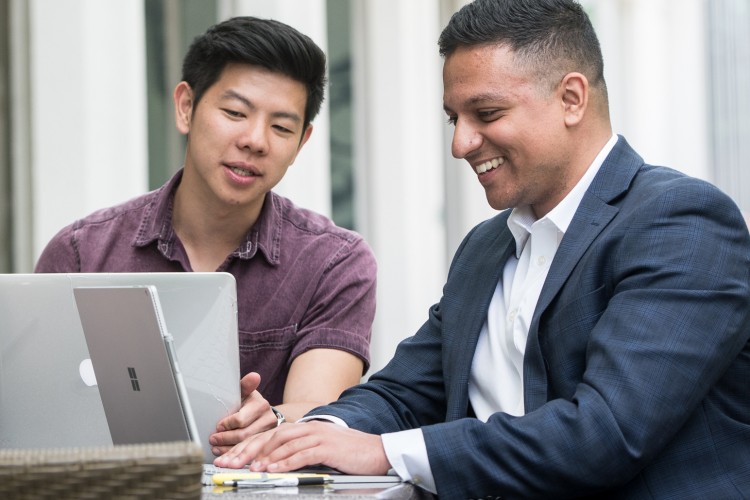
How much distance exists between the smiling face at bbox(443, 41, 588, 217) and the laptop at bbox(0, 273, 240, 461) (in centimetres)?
56

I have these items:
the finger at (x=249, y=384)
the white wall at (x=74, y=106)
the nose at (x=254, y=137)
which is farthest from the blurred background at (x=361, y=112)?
the finger at (x=249, y=384)

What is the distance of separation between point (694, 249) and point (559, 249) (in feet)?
0.84

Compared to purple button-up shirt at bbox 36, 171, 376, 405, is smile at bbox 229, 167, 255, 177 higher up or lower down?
higher up

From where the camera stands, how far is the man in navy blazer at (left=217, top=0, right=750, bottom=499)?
159 cm

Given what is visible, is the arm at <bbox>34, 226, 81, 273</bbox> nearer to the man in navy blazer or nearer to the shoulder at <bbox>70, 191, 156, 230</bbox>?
the shoulder at <bbox>70, 191, 156, 230</bbox>

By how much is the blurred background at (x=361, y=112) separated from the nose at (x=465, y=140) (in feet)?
5.25

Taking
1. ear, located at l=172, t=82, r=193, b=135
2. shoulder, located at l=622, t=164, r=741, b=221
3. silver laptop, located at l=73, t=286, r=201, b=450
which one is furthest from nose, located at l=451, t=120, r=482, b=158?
ear, located at l=172, t=82, r=193, b=135

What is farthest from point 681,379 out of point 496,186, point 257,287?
point 257,287

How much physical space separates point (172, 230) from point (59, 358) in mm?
935

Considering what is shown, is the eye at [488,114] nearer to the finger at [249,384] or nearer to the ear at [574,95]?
the ear at [574,95]

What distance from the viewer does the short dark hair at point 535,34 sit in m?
1.97

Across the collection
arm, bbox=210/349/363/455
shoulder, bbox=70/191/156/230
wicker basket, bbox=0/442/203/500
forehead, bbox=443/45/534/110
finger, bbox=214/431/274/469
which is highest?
forehead, bbox=443/45/534/110

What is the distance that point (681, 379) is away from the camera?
1.59 meters

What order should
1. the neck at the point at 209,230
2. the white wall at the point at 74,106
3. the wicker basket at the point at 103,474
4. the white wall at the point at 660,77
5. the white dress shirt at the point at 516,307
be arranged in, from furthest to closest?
the white wall at the point at 660,77, the white wall at the point at 74,106, the neck at the point at 209,230, the white dress shirt at the point at 516,307, the wicker basket at the point at 103,474
